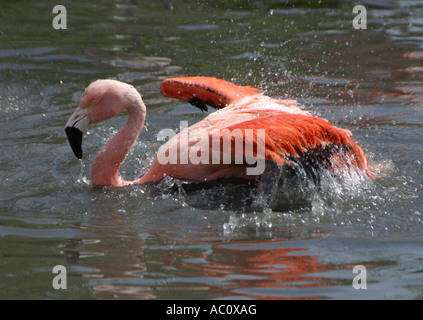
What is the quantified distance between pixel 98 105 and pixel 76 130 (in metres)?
0.32

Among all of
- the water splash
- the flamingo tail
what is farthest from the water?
the flamingo tail

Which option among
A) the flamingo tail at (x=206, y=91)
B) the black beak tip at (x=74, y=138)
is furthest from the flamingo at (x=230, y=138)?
the flamingo tail at (x=206, y=91)

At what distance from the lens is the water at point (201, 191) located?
368cm

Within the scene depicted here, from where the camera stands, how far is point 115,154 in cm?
542

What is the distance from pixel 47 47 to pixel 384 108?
5.29 metres

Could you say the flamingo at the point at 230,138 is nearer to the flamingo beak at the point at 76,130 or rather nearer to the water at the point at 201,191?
the flamingo beak at the point at 76,130

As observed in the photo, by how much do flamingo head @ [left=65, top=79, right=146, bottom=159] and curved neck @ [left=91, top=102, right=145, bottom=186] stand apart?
0.08 m

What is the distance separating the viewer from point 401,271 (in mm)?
3799

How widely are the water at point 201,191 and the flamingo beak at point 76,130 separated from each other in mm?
396

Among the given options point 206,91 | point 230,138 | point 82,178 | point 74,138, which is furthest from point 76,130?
point 206,91

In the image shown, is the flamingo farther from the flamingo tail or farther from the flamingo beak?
the flamingo tail

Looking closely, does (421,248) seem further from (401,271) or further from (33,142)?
(33,142)

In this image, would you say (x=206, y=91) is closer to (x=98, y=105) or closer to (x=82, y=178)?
(x=98, y=105)

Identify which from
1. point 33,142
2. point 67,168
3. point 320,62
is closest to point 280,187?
point 67,168
